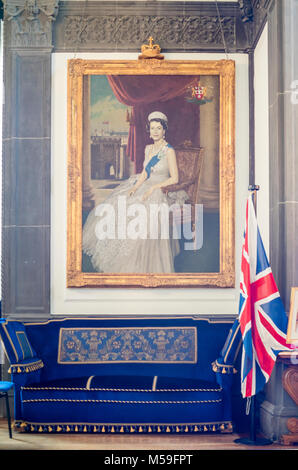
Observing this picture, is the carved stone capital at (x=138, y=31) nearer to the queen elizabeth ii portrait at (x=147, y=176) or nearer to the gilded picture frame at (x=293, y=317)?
the queen elizabeth ii portrait at (x=147, y=176)

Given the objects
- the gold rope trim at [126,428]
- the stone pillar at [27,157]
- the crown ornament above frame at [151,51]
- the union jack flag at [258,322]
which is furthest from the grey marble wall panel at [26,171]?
the union jack flag at [258,322]

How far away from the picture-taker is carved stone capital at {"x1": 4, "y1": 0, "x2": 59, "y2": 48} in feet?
23.1

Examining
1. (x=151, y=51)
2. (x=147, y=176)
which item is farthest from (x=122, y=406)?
(x=151, y=51)

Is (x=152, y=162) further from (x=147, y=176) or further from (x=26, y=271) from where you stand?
(x=26, y=271)

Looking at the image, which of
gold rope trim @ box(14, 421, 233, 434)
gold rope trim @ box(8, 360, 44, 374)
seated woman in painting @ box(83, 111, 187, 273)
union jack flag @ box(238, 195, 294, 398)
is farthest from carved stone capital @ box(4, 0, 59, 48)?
gold rope trim @ box(14, 421, 233, 434)

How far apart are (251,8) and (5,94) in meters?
2.84

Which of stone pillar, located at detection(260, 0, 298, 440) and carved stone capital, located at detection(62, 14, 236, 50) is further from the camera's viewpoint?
carved stone capital, located at detection(62, 14, 236, 50)

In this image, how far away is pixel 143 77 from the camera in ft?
23.1

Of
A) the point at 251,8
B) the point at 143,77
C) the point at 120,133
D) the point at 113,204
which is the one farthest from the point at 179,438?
the point at 251,8

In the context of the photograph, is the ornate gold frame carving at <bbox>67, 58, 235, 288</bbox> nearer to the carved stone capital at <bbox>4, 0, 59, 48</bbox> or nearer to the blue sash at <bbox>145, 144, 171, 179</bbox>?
the carved stone capital at <bbox>4, 0, 59, 48</bbox>

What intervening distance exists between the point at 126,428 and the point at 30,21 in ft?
14.5

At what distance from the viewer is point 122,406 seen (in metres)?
5.98

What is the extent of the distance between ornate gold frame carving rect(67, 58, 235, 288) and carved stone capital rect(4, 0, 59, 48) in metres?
0.45

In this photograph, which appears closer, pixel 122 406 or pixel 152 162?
pixel 122 406
